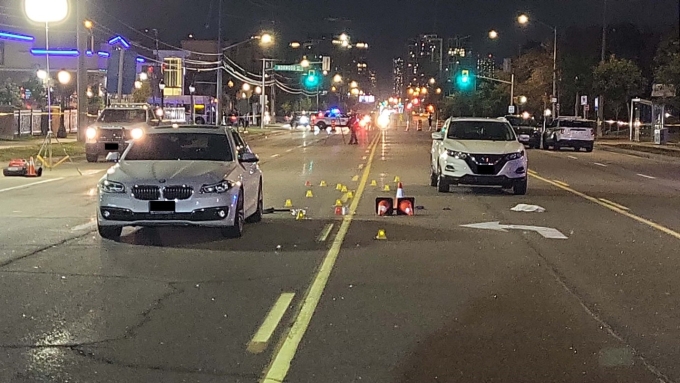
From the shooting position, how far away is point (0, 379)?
643 centimetres

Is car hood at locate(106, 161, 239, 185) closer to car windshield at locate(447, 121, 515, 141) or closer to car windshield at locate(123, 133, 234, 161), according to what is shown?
car windshield at locate(123, 133, 234, 161)

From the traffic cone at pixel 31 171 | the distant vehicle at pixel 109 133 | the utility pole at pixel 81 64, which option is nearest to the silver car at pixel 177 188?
the traffic cone at pixel 31 171

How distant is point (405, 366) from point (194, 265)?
4761mm

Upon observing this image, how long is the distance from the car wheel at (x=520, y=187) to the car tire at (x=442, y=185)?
1.38 meters

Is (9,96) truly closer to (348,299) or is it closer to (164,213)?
(164,213)

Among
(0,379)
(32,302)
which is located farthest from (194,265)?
(0,379)

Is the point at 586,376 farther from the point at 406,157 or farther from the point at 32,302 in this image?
the point at 406,157

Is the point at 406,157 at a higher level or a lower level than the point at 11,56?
lower

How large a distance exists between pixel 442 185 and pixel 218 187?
29.0 feet

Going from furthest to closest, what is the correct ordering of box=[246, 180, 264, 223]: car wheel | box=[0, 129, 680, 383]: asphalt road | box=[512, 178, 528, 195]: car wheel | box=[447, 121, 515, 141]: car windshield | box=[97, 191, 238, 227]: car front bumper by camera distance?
box=[447, 121, 515, 141]: car windshield → box=[512, 178, 528, 195]: car wheel → box=[246, 180, 264, 223]: car wheel → box=[97, 191, 238, 227]: car front bumper → box=[0, 129, 680, 383]: asphalt road

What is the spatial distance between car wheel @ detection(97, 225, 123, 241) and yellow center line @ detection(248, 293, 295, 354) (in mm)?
4360

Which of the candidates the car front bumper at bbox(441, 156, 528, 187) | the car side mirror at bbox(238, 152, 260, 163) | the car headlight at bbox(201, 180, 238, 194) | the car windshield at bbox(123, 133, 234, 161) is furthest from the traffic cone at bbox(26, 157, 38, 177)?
the car headlight at bbox(201, 180, 238, 194)

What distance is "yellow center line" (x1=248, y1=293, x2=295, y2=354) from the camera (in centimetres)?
738

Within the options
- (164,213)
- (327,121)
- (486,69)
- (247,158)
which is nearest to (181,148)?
(247,158)
